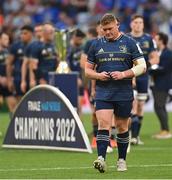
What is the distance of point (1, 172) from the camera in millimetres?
12062

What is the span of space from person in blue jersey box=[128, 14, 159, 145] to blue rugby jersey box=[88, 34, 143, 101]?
451cm

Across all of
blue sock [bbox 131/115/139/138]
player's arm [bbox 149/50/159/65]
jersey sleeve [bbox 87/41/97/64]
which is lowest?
blue sock [bbox 131/115/139/138]

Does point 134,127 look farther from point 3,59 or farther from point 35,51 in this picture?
point 3,59

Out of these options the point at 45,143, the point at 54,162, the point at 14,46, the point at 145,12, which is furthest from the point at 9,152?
the point at 145,12

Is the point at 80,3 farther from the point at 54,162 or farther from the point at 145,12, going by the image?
the point at 54,162

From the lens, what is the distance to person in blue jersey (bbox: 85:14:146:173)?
1199cm

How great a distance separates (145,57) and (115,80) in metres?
4.92

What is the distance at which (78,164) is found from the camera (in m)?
13.1

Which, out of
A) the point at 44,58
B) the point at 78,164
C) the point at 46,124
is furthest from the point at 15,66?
the point at 78,164

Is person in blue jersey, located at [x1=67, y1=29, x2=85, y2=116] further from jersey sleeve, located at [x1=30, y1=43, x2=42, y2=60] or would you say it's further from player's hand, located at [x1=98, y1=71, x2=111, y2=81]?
player's hand, located at [x1=98, y1=71, x2=111, y2=81]

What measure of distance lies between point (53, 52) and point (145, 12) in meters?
14.0

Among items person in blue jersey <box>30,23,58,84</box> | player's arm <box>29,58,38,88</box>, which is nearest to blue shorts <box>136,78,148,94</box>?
person in blue jersey <box>30,23,58,84</box>

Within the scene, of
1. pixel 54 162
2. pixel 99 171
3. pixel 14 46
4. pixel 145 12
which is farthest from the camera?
pixel 145 12

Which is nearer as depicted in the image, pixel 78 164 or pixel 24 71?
pixel 78 164
